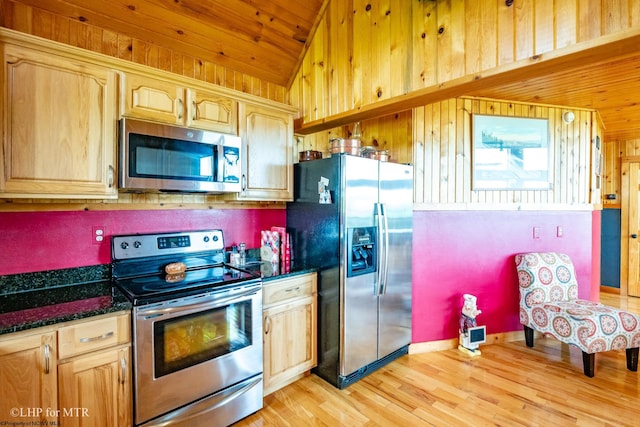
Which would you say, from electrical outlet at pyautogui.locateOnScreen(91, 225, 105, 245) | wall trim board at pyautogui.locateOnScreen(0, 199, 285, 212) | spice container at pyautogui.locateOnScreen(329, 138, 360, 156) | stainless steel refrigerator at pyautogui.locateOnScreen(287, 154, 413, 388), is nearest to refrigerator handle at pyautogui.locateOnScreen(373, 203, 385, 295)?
stainless steel refrigerator at pyautogui.locateOnScreen(287, 154, 413, 388)

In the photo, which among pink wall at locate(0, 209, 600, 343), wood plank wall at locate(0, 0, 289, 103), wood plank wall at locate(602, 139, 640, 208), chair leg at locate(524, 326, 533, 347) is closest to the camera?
wood plank wall at locate(0, 0, 289, 103)

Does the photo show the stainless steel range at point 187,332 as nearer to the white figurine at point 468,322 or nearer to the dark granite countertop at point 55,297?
the dark granite countertop at point 55,297

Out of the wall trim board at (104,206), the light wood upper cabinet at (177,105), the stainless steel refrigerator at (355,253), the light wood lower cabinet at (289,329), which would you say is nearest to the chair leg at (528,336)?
the stainless steel refrigerator at (355,253)

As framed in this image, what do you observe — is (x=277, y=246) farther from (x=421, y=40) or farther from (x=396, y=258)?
(x=421, y=40)

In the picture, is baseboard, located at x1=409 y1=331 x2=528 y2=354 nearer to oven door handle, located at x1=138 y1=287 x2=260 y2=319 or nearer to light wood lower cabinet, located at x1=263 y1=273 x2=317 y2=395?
light wood lower cabinet, located at x1=263 y1=273 x2=317 y2=395

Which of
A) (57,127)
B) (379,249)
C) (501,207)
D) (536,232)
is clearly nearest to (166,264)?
(57,127)

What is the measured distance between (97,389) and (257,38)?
2.65 m

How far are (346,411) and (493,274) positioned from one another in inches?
81.7

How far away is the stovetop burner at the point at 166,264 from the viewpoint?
71.5 inches

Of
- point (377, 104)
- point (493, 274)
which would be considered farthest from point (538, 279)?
point (377, 104)

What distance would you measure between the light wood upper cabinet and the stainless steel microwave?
2.8 inches

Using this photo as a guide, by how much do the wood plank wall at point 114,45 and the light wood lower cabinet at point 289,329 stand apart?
1.75 meters

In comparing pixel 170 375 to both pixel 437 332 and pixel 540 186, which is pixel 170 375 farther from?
pixel 540 186

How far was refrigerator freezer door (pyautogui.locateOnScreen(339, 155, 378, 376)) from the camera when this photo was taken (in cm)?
239
